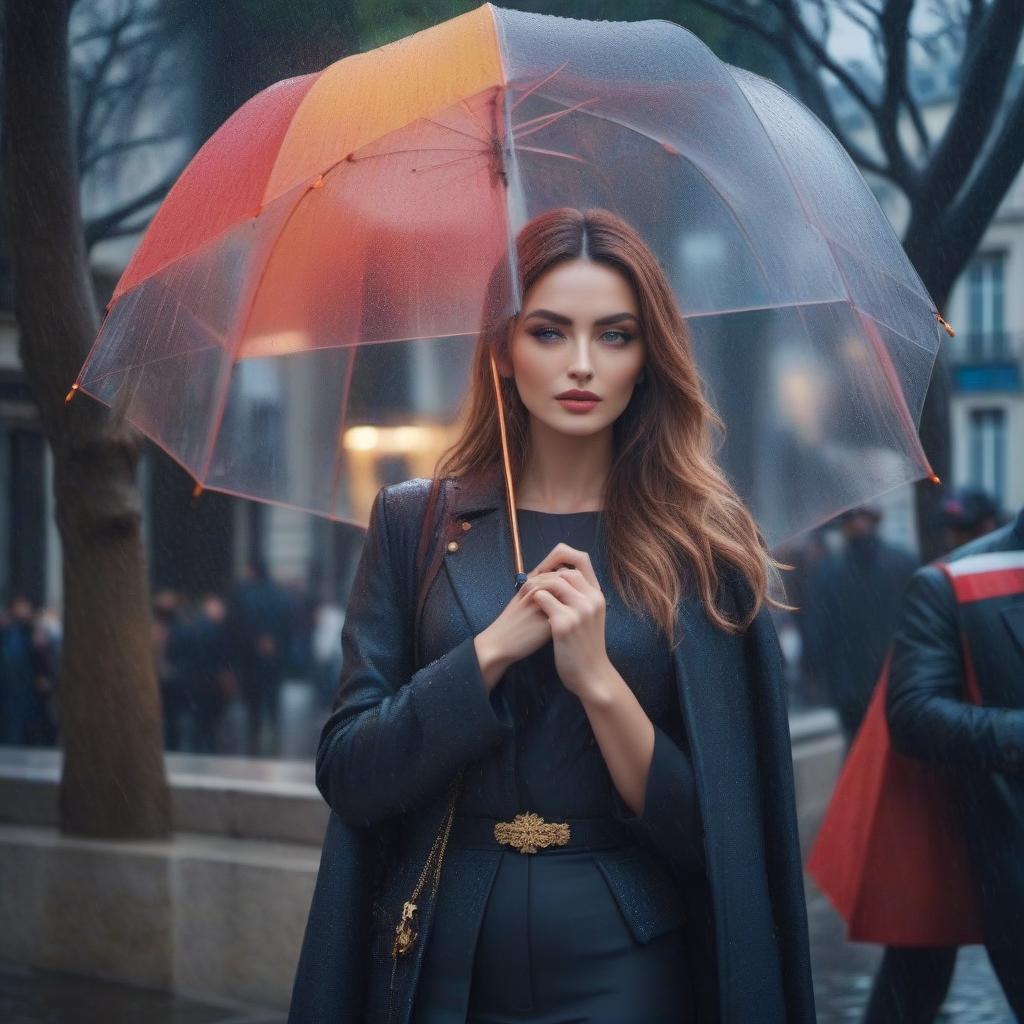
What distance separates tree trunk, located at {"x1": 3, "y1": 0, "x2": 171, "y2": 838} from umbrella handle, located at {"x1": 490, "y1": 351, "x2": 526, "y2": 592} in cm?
422

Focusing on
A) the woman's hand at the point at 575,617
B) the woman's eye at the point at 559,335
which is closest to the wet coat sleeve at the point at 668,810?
the woman's hand at the point at 575,617

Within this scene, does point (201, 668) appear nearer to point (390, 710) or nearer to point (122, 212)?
point (122, 212)

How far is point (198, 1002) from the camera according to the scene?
6461 mm

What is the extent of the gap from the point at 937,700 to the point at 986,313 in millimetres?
42366

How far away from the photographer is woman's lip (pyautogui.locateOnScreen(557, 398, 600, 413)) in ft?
9.09

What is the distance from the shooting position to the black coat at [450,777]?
8.46 feet

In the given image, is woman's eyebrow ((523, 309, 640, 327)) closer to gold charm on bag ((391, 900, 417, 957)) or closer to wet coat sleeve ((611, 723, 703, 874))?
wet coat sleeve ((611, 723, 703, 874))

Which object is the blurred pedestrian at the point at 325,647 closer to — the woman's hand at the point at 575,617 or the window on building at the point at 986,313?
the woman's hand at the point at 575,617

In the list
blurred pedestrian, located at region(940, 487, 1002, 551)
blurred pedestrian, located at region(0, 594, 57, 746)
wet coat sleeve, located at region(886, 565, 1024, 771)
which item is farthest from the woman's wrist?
blurred pedestrian, located at region(0, 594, 57, 746)

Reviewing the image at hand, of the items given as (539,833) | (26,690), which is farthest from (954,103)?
(26,690)

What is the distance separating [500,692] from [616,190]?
121cm

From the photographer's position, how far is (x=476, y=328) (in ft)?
11.1

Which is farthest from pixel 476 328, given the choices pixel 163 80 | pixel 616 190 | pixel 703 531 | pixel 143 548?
pixel 143 548

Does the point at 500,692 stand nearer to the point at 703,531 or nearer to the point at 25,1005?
the point at 703,531
